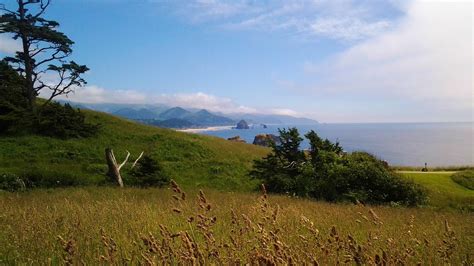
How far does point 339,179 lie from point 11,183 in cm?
1543

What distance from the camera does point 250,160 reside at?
111 feet

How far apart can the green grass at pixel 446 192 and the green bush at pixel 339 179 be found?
2.96m

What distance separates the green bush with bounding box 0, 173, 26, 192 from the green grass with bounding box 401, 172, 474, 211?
2028cm

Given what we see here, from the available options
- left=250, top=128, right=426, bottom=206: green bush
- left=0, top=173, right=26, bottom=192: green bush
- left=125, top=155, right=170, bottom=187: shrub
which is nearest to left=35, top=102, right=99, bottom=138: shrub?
left=0, top=173, right=26, bottom=192: green bush

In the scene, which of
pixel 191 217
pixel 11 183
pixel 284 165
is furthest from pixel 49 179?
pixel 191 217

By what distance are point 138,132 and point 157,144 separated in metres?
4.87

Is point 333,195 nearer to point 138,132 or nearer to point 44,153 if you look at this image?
point 44,153

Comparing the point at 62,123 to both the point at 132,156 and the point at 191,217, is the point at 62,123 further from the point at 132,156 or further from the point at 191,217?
the point at 191,217

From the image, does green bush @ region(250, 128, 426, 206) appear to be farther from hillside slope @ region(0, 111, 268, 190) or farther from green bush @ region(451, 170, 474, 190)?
green bush @ region(451, 170, 474, 190)

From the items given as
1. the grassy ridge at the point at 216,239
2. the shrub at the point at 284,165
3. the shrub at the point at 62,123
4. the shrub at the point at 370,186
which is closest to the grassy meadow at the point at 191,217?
the grassy ridge at the point at 216,239

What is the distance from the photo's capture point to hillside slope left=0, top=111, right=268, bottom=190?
24.9 meters

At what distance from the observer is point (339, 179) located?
58.5ft

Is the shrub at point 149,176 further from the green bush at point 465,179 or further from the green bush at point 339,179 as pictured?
the green bush at point 465,179

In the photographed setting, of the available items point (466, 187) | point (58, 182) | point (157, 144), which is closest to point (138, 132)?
point (157, 144)
